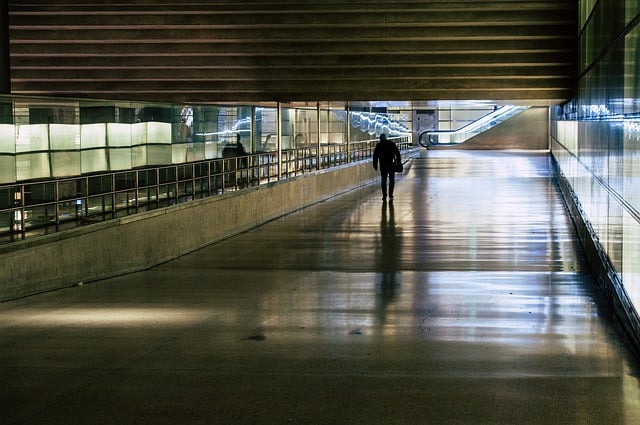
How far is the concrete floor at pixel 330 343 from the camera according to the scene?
6.38 meters

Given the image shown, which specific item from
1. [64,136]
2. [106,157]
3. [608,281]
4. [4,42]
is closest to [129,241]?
[64,136]

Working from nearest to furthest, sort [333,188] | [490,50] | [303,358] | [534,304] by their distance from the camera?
[303,358] → [534,304] → [490,50] → [333,188]

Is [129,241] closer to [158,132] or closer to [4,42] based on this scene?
[158,132]

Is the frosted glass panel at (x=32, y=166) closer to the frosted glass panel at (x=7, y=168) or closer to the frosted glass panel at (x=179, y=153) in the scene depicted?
the frosted glass panel at (x=7, y=168)

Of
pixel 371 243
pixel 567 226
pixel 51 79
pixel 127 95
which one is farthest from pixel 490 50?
pixel 51 79

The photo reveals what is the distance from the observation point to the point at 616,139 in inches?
399

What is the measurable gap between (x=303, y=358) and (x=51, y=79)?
16.0 metres

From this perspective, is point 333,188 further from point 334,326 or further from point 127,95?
point 334,326

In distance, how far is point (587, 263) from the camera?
48.1 ft

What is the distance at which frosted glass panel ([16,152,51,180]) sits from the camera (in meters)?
13.1

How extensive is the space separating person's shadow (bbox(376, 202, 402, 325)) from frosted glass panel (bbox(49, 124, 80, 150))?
4482 mm

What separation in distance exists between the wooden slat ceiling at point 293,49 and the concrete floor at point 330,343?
588 centimetres

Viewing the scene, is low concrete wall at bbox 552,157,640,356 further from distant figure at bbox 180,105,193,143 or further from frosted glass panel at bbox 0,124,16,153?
distant figure at bbox 180,105,193,143

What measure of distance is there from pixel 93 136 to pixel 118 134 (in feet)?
3.59
